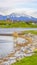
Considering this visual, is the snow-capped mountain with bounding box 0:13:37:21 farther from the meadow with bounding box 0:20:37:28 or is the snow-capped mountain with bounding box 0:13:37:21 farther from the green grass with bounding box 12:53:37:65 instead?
the green grass with bounding box 12:53:37:65

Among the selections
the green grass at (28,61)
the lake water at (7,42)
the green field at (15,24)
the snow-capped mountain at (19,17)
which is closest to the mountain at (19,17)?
the snow-capped mountain at (19,17)

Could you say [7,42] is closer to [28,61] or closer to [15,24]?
[15,24]

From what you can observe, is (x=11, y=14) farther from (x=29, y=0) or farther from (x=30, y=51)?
(x=30, y=51)

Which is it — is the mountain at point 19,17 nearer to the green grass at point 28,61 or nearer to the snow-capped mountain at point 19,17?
the snow-capped mountain at point 19,17

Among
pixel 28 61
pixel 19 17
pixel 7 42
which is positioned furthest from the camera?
pixel 7 42

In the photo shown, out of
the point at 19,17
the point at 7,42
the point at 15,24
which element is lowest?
the point at 7,42

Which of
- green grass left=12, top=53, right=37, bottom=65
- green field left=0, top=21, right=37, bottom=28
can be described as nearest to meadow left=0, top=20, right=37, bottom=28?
green field left=0, top=21, right=37, bottom=28

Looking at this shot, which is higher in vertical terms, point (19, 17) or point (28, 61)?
point (19, 17)

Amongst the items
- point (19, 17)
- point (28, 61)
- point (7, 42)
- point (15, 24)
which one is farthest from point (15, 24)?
point (28, 61)

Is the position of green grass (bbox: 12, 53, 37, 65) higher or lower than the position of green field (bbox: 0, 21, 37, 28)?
lower

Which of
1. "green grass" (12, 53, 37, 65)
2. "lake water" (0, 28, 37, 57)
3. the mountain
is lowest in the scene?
"green grass" (12, 53, 37, 65)

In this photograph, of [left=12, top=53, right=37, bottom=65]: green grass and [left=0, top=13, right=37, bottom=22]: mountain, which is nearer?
[left=12, top=53, right=37, bottom=65]: green grass

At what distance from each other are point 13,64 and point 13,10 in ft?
5.59

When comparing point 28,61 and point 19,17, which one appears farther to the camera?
point 19,17
